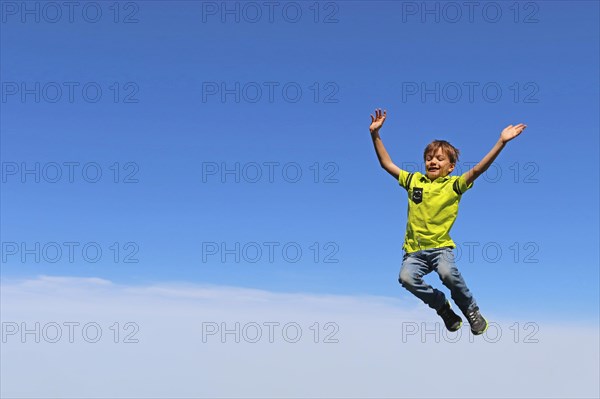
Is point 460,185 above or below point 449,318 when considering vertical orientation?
above

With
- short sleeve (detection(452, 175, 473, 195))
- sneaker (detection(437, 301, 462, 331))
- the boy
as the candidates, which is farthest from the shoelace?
short sleeve (detection(452, 175, 473, 195))

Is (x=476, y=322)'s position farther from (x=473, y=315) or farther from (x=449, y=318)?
(x=449, y=318)

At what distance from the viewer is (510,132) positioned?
15383 millimetres

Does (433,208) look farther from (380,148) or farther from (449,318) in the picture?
(449,318)

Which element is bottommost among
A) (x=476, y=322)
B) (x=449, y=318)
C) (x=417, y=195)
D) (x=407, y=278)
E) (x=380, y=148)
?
(x=476, y=322)

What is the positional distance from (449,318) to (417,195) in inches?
101

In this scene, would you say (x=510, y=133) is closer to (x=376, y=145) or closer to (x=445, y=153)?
(x=445, y=153)

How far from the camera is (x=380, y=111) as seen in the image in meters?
16.7

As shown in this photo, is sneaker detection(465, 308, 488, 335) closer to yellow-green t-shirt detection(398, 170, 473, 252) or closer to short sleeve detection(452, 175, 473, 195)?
yellow-green t-shirt detection(398, 170, 473, 252)

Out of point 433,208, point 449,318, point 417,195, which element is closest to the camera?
point 433,208

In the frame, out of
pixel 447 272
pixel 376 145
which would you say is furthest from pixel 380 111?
pixel 447 272

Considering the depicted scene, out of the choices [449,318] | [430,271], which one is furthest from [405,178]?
[449,318]

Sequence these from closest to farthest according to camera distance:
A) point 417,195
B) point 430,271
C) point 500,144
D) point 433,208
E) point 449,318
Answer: point 500,144 → point 433,208 → point 417,195 → point 430,271 → point 449,318

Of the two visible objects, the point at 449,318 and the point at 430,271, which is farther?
the point at 449,318
